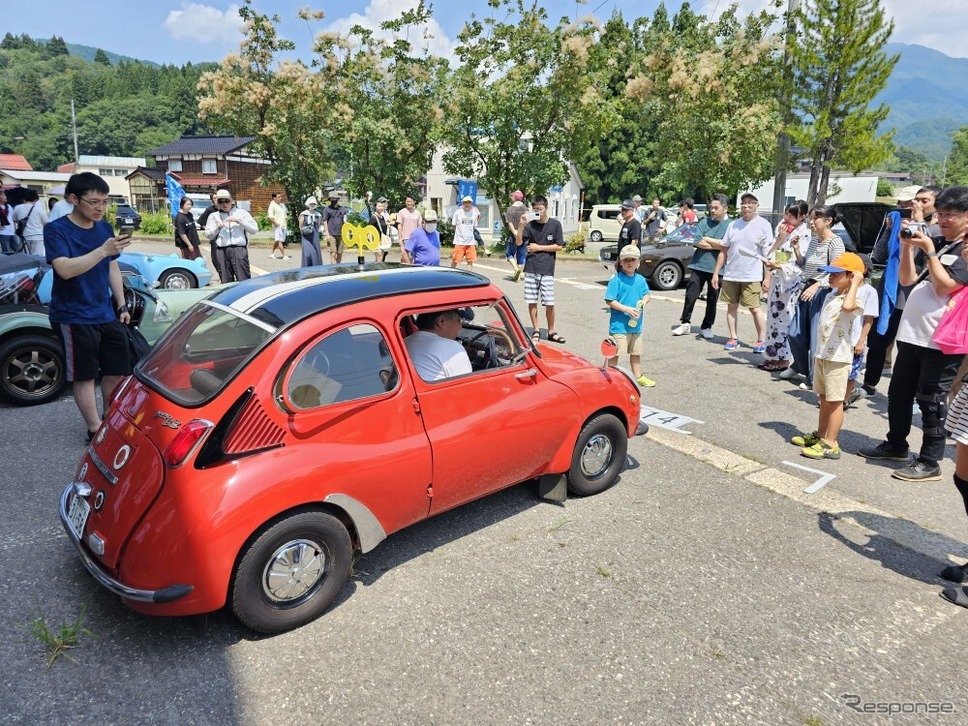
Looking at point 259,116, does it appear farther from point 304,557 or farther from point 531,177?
point 304,557

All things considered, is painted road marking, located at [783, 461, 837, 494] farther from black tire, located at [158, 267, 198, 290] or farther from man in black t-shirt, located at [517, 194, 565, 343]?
black tire, located at [158, 267, 198, 290]

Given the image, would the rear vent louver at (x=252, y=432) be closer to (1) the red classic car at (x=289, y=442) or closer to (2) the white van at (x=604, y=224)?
(1) the red classic car at (x=289, y=442)

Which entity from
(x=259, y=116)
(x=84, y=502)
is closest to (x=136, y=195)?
(x=259, y=116)

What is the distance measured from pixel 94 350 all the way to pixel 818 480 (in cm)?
570

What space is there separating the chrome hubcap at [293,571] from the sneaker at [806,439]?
426cm

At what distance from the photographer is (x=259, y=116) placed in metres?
26.3

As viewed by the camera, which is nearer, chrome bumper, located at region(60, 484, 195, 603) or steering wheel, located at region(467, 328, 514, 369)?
chrome bumper, located at region(60, 484, 195, 603)

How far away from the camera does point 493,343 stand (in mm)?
4297

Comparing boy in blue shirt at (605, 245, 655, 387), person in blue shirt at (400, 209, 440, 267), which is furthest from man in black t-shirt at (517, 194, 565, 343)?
boy in blue shirt at (605, 245, 655, 387)

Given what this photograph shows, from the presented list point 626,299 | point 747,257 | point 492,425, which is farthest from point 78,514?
point 747,257

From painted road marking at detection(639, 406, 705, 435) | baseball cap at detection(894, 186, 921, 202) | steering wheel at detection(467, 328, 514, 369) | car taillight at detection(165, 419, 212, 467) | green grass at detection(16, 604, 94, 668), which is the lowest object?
painted road marking at detection(639, 406, 705, 435)

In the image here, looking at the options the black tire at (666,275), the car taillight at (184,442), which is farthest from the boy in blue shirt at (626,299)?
the black tire at (666,275)

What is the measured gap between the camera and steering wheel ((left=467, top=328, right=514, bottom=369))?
13.8ft

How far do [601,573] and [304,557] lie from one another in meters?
1.66
